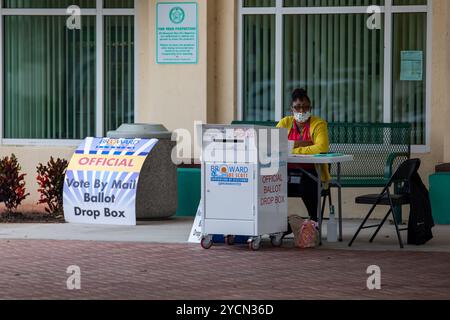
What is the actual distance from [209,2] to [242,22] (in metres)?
0.57

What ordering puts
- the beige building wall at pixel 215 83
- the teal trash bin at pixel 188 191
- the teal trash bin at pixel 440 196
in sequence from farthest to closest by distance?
the teal trash bin at pixel 188 191, the beige building wall at pixel 215 83, the teal trash bin at pixel 440 196

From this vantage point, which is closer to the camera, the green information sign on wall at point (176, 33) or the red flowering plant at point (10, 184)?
the red flowering plant at point (10, 184)

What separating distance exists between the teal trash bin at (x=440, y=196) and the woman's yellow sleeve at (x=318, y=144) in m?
2.37

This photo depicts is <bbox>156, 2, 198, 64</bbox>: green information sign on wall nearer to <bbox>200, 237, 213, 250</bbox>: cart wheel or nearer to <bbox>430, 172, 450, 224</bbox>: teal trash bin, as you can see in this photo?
<bbox>430, 172, 450, 224</bbox>: teal trash bin

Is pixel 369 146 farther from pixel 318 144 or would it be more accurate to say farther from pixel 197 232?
pixel 197 232

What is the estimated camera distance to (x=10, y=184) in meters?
15.4

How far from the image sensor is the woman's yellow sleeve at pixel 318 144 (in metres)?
13.2

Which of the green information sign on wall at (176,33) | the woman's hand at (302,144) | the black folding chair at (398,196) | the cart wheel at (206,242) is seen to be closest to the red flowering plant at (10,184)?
the green information sign on wall at (176,33)

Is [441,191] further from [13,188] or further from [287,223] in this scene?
[13,188]

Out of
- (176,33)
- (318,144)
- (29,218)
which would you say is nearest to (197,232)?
(318,144)

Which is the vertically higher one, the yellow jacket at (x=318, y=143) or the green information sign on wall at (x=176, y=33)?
the green information sign on wall at (x=176, y=33)

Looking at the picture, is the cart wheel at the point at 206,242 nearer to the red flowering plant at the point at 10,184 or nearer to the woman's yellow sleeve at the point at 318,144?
the woman's yellow sleeve at the point at 318,144

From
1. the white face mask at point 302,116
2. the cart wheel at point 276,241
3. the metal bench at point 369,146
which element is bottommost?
the cart wheel at point 276,241

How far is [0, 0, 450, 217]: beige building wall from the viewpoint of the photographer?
15.5m
